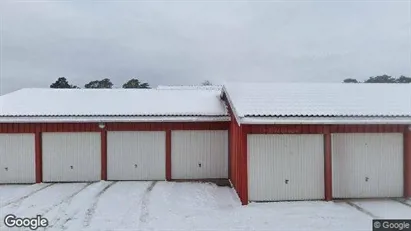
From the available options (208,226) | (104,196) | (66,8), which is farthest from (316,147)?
(66,8)

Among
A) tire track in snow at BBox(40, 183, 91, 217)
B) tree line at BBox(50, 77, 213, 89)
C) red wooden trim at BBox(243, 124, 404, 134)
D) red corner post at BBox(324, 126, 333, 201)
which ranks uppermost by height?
tree line at BBox(50, 77, 213, 89)

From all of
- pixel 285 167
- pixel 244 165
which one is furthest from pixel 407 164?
pixel 244 165

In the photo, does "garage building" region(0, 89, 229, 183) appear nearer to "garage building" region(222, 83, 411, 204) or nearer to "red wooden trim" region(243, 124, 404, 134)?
"garage building" region(222, 83, 411, 204)

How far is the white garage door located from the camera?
13.0 m

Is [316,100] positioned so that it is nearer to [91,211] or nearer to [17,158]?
[91,211]

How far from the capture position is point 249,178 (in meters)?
9.88

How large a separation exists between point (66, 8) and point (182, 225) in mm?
15481

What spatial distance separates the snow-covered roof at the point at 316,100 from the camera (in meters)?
9.80

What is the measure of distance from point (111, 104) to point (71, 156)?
266cm

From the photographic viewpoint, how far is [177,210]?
9.16 metres

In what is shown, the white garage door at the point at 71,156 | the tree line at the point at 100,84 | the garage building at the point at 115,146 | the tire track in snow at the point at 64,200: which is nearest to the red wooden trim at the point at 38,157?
the garage building at the point at 115,146

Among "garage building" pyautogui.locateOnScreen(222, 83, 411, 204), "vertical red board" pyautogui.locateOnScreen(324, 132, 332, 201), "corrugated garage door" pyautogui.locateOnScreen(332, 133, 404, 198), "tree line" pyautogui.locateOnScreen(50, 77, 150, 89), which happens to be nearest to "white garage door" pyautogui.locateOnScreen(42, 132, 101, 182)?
"garage building" pyautogui.locateOnScreen(222, 83, 411, 204)

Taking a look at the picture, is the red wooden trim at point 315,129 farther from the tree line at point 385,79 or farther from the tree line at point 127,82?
the tree line at point 385,79

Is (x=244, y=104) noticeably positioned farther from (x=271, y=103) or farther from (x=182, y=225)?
(x=182, y=225)
